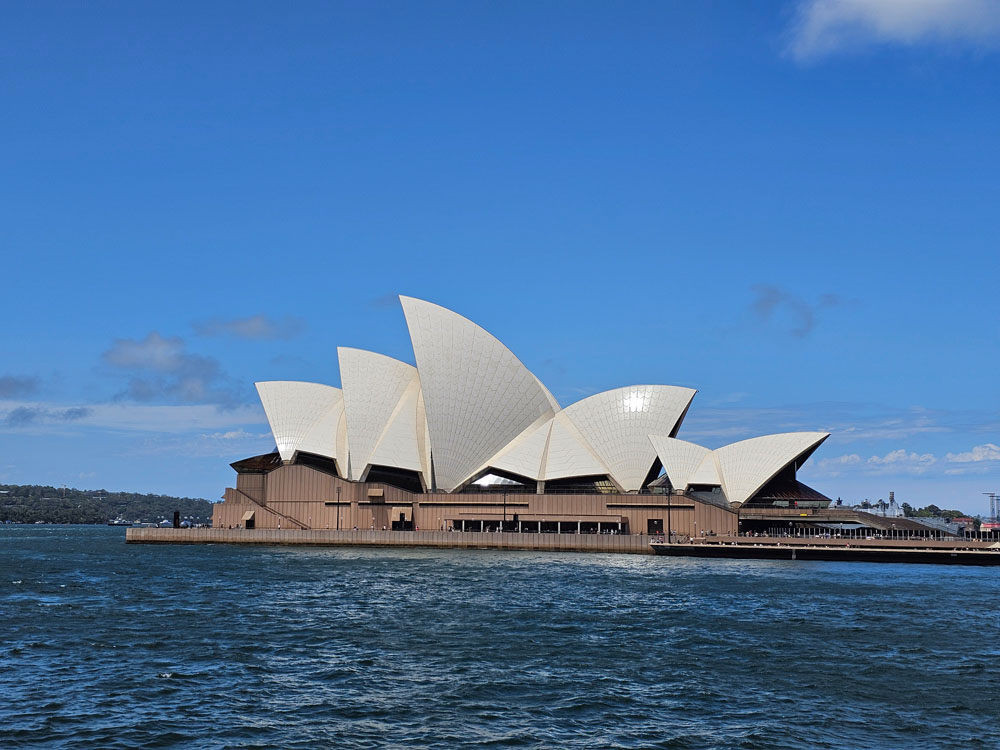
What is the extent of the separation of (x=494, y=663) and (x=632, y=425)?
50376 millimetres

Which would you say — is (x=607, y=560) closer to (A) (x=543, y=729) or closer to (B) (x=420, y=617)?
(B) (x=420, y=617)

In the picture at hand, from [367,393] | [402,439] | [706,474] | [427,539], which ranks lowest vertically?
[427,539]

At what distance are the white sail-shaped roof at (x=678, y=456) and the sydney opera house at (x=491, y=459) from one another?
94 millimetres

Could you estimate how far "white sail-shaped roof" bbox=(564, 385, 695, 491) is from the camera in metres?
71.8

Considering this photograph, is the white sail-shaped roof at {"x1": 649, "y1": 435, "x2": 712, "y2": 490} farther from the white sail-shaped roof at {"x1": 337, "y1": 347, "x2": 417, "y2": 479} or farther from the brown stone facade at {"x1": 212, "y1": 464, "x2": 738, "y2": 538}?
the white sail-shaped roof at {"x1": 337, "y1": 347, "x2": 417, "y2": 479}

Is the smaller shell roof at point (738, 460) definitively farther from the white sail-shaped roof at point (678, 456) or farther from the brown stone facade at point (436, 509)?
the brown stone facade at point (436, 509)

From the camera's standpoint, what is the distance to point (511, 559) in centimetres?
5606

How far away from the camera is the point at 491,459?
7356 centimetres

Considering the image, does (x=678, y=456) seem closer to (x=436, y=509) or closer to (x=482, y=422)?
(x=482, y=422)

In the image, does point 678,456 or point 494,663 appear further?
point 678,456

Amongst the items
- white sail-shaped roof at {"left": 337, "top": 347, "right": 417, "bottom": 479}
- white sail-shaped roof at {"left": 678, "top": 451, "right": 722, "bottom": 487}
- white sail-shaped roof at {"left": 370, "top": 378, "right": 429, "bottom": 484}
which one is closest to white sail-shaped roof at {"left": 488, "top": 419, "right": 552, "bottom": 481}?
white sail-shaped roof at {"left": 370, "top": 378, "right": 429, "bottom": 484}

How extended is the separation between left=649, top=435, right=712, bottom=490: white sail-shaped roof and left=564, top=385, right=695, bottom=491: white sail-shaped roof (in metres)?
1.10

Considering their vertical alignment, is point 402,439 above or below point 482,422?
below

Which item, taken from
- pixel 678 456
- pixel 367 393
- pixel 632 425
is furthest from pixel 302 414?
pixel 678 456
